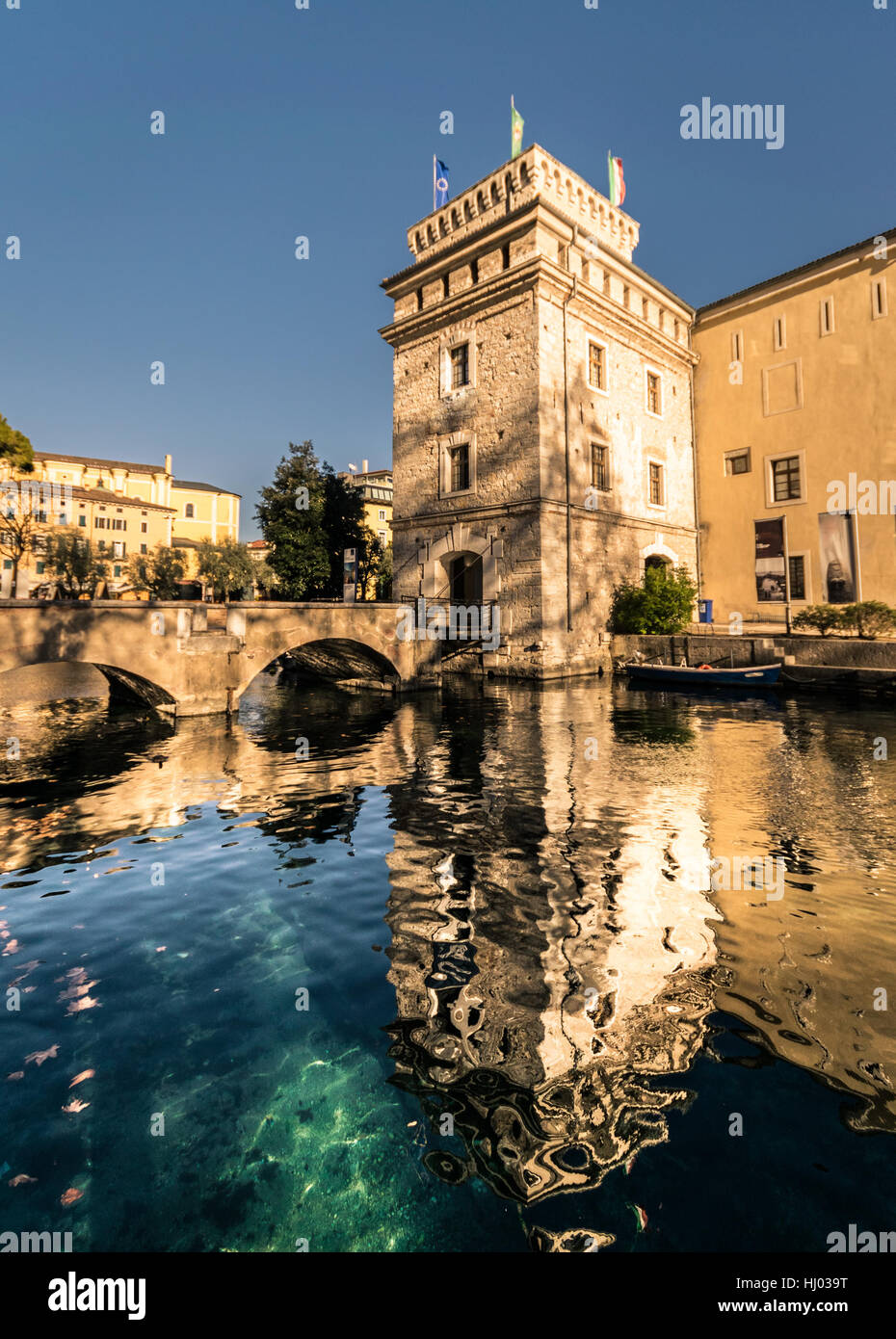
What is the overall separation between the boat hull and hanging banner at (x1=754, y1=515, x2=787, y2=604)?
759cm

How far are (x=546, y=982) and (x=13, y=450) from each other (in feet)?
124

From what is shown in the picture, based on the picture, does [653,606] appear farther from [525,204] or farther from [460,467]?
[525,204]

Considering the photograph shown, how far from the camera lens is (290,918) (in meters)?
4.37

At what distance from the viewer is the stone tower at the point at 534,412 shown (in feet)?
65.3

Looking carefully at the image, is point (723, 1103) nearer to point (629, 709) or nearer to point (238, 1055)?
point (238, 1055)

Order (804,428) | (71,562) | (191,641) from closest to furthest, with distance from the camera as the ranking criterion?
1. (191,641)
2. (804,428)
3. (71,562)

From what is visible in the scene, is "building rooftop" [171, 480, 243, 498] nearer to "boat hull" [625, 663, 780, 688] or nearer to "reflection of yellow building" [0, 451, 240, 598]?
"reflection of yellow building" [0, 451, 240, 598]

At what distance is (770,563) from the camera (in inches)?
960

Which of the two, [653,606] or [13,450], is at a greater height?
[13,450]

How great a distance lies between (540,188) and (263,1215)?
25184mm

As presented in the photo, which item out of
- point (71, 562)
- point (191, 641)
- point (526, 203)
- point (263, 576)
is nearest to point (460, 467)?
point (526, 203)

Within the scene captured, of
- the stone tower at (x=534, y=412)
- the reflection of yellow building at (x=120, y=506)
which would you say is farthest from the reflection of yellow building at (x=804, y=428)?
the reflection of yellow building at (x=120, y=506)
